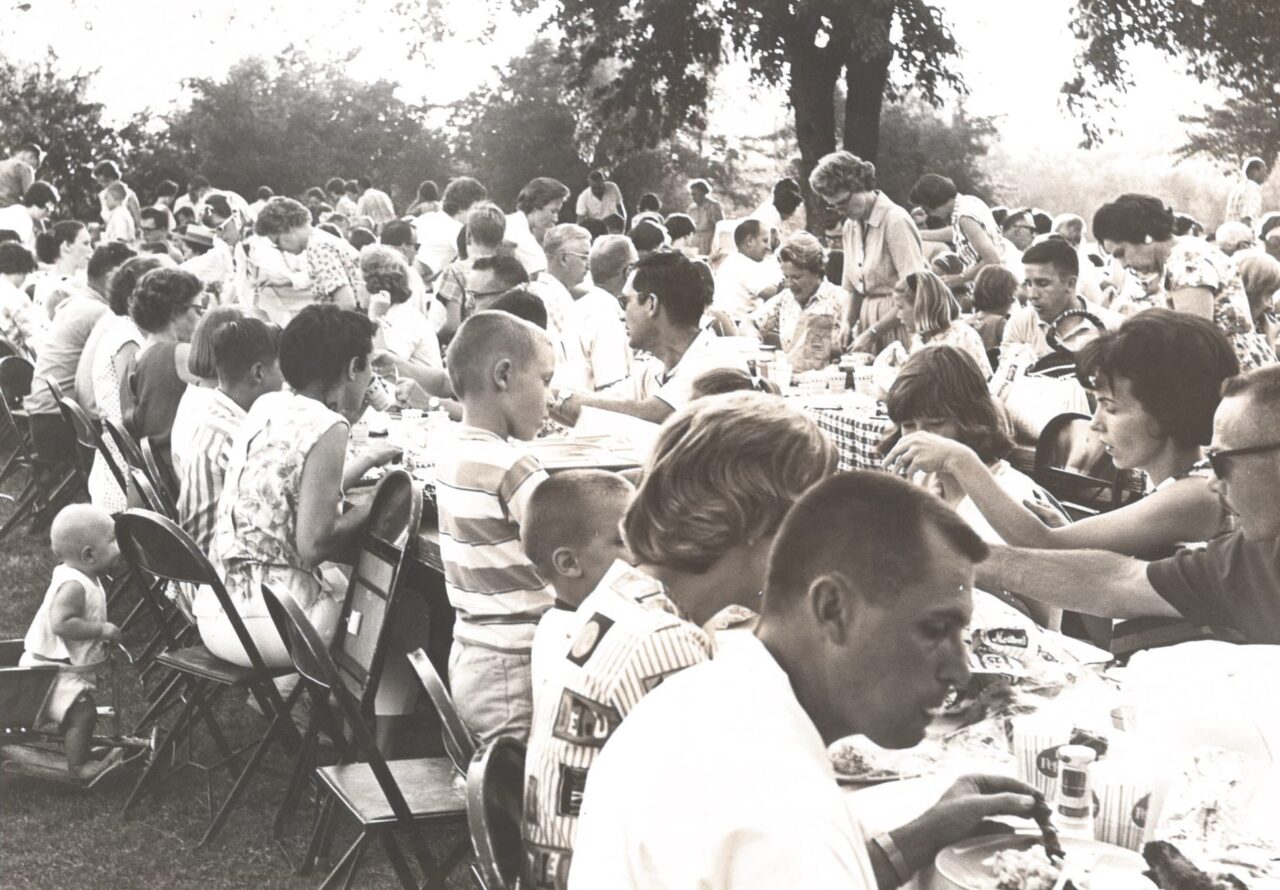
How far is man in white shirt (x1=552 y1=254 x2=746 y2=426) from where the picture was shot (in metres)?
5.18

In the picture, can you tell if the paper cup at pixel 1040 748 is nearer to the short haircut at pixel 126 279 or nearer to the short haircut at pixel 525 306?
the short haircut at pixel 525 306

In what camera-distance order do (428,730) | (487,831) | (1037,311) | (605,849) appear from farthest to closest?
(1037,311) → (428,730) → (487,831) → (605,849)

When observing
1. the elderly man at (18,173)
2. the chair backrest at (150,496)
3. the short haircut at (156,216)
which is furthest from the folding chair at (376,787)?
the short haircut at (156,216)

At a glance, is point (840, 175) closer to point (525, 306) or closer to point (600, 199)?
point (525, 306)

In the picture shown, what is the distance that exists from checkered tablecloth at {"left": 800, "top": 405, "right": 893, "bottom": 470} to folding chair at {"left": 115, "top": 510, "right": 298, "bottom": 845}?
2.39 meters

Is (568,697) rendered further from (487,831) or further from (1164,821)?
(1164,821)

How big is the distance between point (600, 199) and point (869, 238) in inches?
251

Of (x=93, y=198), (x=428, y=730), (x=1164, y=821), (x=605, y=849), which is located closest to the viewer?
(x=605, y=849)

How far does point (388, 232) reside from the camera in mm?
9898

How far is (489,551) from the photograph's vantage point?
11.0ft

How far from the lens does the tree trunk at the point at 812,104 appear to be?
11.0 meters

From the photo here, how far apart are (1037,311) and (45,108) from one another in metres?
6.98

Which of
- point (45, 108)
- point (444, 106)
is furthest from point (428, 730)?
point (444, 106)

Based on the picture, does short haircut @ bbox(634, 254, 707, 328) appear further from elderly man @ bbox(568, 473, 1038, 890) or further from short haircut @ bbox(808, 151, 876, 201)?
elderly man @ bbox(568, 473, 1038, 890)
